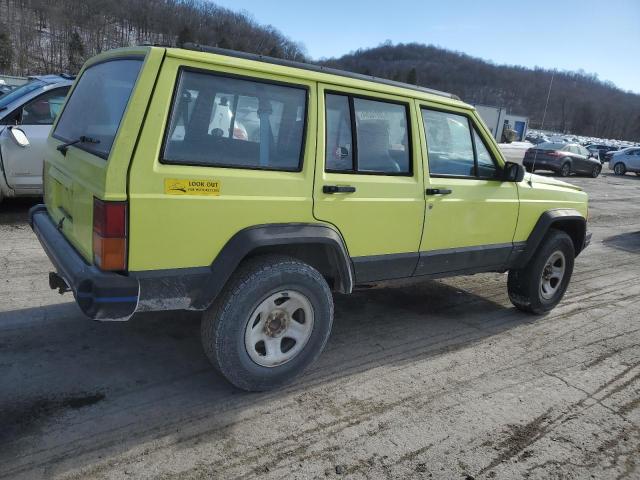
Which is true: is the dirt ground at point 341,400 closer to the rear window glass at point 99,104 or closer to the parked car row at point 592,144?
the rear window glass at point 99,104

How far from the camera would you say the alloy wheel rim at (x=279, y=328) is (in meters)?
3.07

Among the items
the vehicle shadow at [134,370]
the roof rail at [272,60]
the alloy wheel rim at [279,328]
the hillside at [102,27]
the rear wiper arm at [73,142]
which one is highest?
the hillside at [102,27]

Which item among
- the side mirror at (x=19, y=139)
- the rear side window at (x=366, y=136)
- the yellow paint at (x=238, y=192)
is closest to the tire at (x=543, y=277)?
the yellow paint at (x=238, y=192)

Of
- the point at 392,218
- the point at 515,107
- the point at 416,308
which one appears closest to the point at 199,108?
the point at 392,218

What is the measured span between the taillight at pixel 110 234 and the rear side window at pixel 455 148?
2275mm

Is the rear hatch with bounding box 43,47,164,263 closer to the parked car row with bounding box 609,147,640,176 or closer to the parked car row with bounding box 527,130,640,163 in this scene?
the parked car row with bounding box 527,130,640,163

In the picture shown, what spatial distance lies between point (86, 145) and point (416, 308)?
328cm

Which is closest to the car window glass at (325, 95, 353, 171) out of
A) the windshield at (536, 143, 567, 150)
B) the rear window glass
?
the rear window glass

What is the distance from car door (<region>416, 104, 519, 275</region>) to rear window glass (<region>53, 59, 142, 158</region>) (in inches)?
83.1

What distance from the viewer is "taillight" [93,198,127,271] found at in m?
2.52

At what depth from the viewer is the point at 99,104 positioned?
3.15 metres

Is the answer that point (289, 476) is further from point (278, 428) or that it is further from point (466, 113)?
point (466, 113)

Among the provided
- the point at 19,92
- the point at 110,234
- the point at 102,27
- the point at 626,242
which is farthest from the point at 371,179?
the point at 102,27

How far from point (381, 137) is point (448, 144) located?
72cm
